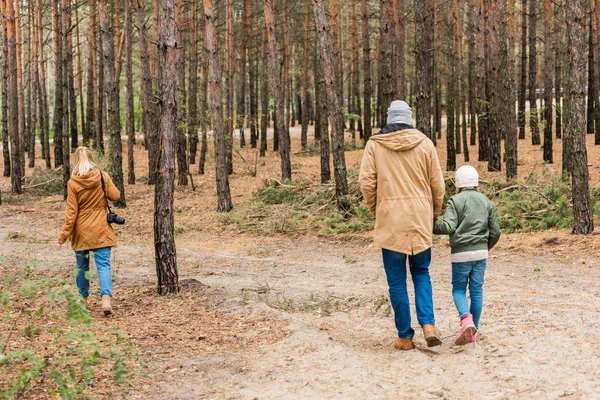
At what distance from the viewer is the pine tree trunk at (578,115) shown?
1090 centimetres

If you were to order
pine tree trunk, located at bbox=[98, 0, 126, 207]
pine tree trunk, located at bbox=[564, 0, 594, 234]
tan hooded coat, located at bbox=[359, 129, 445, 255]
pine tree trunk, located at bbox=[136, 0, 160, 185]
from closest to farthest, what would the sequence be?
tan hooded coat, located at bbox=[359, 129, 445, 255] → pine tree trunk, located at bbox=[564, 0, 594, 234] → pine tree trunk, located at bbox=[98, 0, 126, 207] → pine tree trunk, located at bbox=[136, 0, 160, 185]

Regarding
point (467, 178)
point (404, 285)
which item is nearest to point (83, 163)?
point (404, 285)

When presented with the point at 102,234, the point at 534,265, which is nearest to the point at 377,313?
the point at 102,234

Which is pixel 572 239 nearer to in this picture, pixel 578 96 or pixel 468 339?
pixel 578 96

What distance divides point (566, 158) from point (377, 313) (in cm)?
1205

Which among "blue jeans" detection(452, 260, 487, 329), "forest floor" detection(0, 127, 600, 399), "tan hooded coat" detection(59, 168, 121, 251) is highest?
"tan hooded coat" detection(59, 168, 121, 251)

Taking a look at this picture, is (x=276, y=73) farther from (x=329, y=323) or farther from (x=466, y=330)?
(x=466, y=330)

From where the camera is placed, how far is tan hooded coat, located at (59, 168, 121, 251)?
735cm

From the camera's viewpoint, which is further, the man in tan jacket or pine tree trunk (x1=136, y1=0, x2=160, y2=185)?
pine tree trunk (x1=136, y1=0, x2=160, y2=185)

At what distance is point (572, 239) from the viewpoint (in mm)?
11094

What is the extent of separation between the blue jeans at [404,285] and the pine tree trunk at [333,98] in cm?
930

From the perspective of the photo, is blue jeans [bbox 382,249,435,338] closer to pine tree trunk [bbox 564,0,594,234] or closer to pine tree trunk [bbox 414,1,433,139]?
pine tree trunk [bbox 564,0,594,234]

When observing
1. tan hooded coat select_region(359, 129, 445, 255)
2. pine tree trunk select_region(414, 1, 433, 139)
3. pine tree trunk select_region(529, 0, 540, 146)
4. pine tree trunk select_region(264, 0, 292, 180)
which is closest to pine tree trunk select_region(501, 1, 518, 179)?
pine tree trunk select_region(529, 0, 540, 146)

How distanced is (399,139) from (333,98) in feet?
32.1
